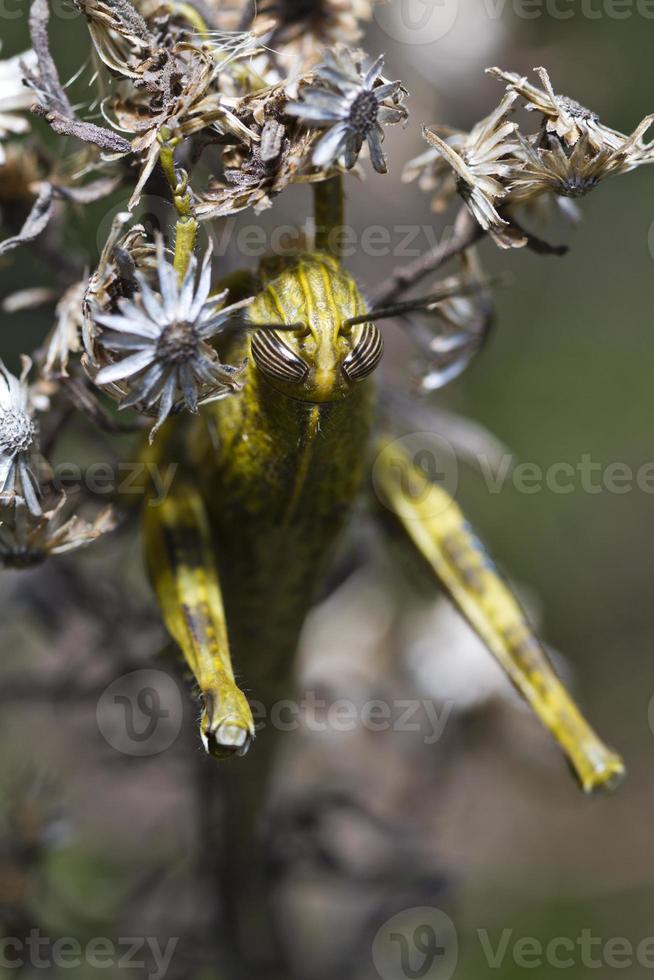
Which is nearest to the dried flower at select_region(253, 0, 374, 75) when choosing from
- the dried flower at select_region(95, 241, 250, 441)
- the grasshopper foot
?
the dried flower at select_region(95, 241, 250, 441)

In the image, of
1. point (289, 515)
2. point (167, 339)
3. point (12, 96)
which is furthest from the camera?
point (12, 96)

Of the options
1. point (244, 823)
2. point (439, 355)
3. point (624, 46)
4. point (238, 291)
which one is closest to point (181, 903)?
point (244, 823)

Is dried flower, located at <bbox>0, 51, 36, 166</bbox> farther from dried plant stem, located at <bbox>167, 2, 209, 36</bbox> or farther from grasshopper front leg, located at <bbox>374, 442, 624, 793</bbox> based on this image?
grasshopper front leg, located at <bbox>374, 442, 624, 793</bbox>

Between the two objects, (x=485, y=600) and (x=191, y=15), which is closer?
(x=191, y=15)

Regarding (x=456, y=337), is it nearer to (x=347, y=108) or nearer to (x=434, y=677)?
(x=347, y=108)

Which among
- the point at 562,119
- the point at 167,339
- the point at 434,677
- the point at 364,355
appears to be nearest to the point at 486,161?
the point at 562,119

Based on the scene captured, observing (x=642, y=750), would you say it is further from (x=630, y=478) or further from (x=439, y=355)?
(x=439, y=355)
